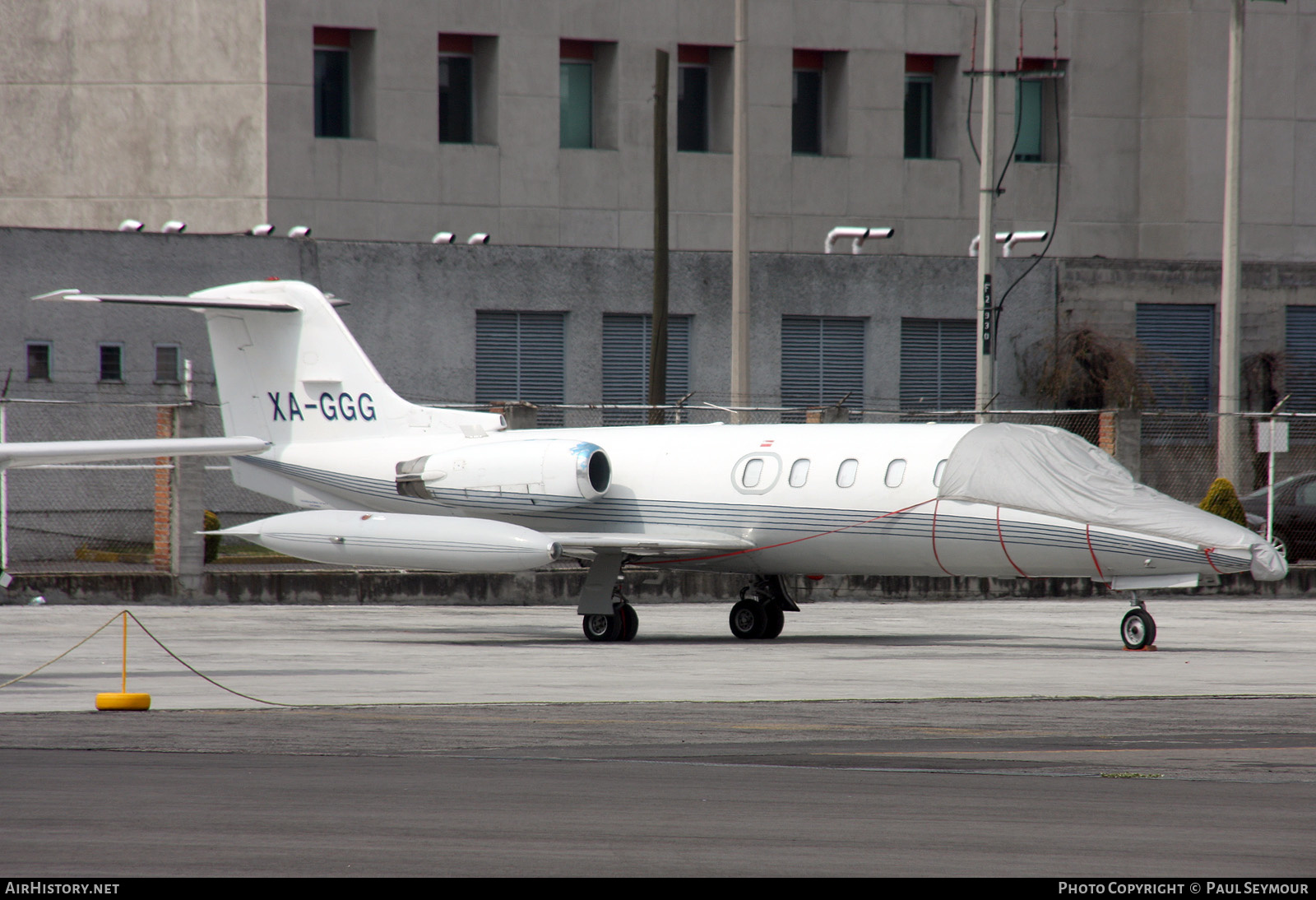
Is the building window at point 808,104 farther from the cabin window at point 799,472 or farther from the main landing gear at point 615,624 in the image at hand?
the main landing gear at point 615,624

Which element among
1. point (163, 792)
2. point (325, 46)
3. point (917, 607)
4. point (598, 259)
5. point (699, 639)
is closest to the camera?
point (163, 792)

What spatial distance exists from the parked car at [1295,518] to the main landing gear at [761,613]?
11.2 m

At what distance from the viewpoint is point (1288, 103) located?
43531 millimetres

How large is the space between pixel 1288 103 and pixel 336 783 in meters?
39.2

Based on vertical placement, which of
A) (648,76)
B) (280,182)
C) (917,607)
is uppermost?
(648,76)

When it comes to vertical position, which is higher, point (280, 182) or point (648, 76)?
point (648, 76)

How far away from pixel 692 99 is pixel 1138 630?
25016mm

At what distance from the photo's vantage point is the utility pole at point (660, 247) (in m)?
28.7

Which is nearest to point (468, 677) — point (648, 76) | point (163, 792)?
point (163, 792)

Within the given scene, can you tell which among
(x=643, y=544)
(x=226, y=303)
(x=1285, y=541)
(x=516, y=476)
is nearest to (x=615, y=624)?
(x=643, y=544)

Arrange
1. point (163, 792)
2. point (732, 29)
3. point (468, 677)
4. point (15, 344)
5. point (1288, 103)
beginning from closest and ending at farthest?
point (163, 792)
point (468, 677)
point (15, 344)
point (732, 29)
point (1288, 103)

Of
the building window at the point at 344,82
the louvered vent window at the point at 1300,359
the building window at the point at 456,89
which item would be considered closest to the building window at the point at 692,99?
the building window at the point at 456,89

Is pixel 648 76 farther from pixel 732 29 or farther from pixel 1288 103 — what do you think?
pixel 1288 103

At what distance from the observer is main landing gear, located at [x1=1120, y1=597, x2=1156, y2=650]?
18.8m
